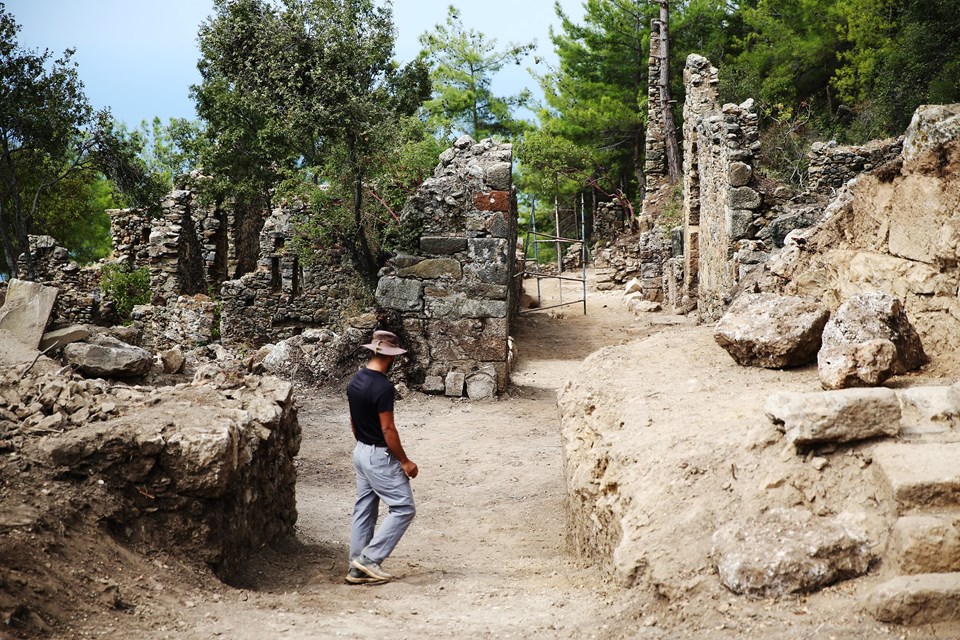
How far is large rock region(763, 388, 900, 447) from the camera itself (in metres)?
3.83

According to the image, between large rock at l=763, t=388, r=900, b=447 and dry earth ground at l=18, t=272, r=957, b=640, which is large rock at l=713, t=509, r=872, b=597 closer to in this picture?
dry earth ground at l=18, t=272, r=957, b=640

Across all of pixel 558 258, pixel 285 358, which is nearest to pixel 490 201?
pixel 285 358

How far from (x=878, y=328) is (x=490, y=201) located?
7.93 m

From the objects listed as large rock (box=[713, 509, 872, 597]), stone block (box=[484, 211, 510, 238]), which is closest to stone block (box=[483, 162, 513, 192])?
stone block (box=[484, 211, 510, 238])

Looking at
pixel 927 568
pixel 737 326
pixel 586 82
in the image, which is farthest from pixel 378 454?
pixel 586 82

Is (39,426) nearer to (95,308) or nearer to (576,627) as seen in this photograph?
(576,627)

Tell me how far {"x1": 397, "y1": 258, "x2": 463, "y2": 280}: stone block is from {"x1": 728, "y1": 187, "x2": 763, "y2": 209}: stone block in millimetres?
4558

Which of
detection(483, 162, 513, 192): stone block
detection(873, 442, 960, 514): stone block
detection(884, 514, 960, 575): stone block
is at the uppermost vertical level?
detection(483, 162, 513, 192): stone block

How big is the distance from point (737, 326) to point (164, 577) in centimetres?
357

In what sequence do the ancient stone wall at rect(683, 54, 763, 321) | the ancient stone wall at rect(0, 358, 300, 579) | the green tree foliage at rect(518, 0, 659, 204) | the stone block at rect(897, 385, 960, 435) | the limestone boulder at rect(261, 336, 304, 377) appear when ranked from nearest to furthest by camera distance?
the stone block at rect(897, 385, 960, 435)
the ancient stone wall at rect(0, 358, 300, 579)
the limestone boulder at rect(261, 336, 304, 377)
the ancient stone wall at rect(683, 54, 763, 321)
the green tree foliage at rect(518, 0, 659, 204)

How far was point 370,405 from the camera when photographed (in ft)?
17.4

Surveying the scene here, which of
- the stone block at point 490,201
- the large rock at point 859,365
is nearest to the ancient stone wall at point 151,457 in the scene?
the large rock at point 859,365

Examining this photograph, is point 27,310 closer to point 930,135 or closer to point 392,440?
point 392,440

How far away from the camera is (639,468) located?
181 inches
